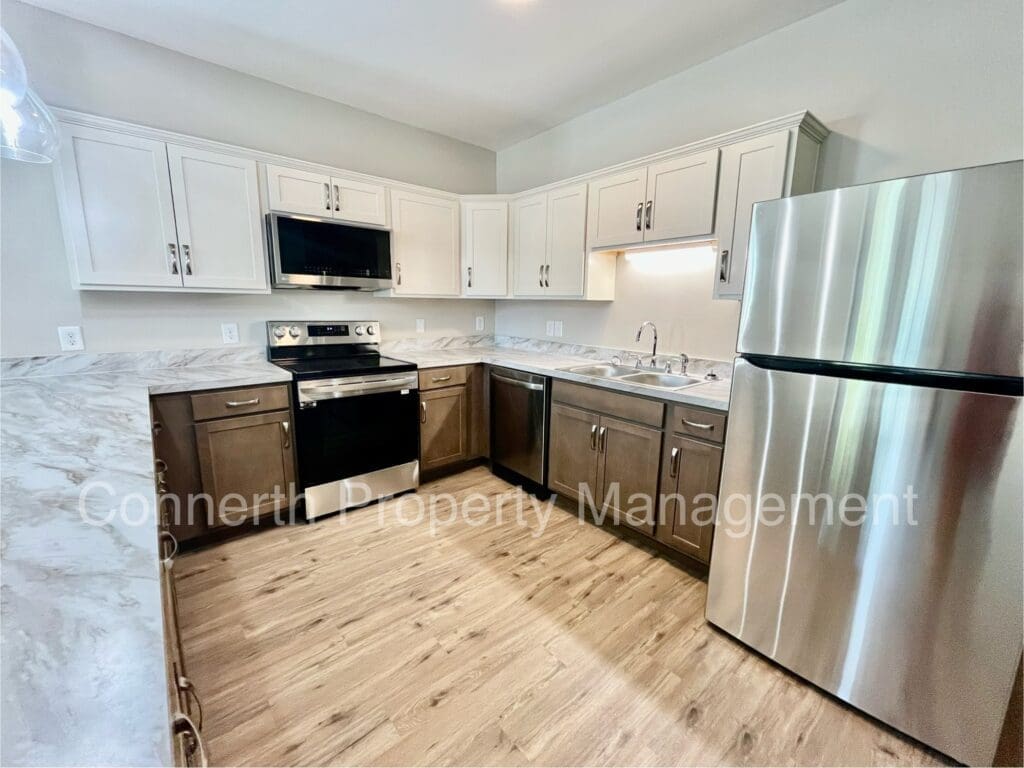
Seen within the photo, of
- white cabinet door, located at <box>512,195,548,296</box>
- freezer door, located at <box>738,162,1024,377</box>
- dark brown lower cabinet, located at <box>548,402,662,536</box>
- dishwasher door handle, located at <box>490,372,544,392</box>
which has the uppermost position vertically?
white cabinet door, located at <box>512,195,548,296</box>

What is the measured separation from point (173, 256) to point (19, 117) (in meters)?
0.84

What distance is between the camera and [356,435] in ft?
8.63

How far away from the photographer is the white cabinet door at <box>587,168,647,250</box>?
7.95ft

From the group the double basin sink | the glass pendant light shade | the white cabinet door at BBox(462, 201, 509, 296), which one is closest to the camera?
the glass pendant light shade

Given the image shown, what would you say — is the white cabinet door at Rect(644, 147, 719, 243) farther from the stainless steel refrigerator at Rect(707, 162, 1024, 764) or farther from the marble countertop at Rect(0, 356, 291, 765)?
the marble countertop at Rect(0, 356, 291, 765)

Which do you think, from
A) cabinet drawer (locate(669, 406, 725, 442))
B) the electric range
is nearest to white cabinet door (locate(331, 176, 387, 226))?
the electric range

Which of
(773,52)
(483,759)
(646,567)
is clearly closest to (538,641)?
(483,759)

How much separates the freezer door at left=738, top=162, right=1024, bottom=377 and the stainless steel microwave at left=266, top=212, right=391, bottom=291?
7.31 feet

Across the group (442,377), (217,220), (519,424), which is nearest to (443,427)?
(442,377)

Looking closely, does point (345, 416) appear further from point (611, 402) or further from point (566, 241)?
point (566, 241)

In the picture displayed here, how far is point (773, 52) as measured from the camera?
2.15 m

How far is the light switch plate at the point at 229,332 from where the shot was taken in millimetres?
2648

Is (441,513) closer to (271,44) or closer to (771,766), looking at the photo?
(771,766)

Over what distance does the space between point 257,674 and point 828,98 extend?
3.42m
